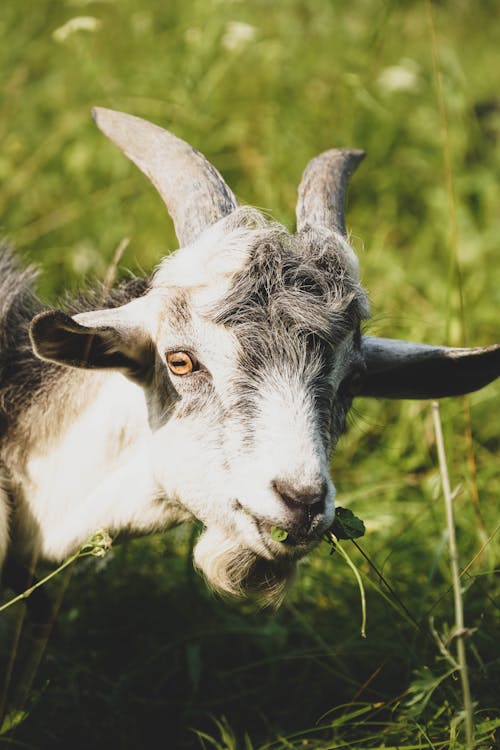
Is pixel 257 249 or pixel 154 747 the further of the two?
pixel 154 747

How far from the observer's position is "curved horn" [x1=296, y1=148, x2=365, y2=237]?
339cm

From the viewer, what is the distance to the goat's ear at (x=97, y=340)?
2756 mm

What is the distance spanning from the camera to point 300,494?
8.48 feet

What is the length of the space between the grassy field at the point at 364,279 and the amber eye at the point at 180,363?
890 mm

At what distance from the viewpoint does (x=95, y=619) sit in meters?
4.24

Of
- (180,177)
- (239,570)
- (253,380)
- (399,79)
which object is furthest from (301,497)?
(399,79)

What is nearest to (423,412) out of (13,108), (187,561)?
(187,561)

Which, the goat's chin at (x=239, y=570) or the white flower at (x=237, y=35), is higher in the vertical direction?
the white flower at (x=237, y=35)

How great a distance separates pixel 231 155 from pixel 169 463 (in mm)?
4182

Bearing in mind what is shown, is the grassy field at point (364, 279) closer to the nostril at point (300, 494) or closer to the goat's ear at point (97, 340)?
the nostril at point (300, 494)

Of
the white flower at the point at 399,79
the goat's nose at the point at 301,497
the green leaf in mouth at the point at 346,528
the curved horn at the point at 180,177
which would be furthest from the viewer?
the white flower at the point at 399,79

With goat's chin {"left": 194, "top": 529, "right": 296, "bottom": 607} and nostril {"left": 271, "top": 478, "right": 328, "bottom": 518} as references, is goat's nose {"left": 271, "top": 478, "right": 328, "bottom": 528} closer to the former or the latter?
nostril {"left": 271, "top": 478, "right": 328, "bottom": 518}

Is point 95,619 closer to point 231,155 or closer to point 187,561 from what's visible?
point 187,561

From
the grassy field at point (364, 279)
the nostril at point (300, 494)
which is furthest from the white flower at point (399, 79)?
the nostril at point (300, 494)
